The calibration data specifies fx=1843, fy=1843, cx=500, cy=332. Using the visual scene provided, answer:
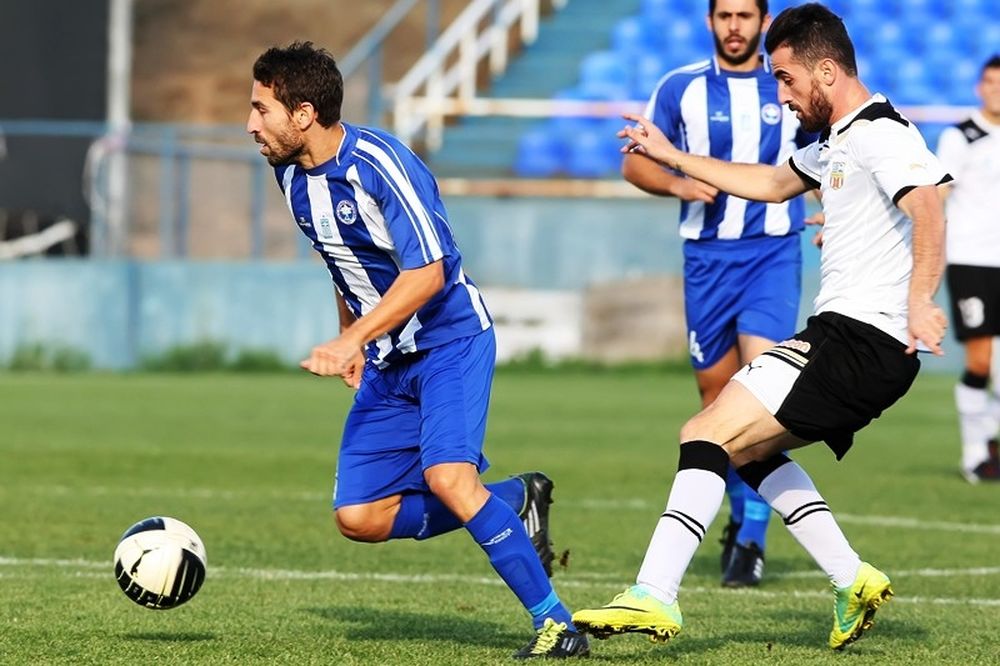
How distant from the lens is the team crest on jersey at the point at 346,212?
600 centimetres

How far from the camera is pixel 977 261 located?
A: 12.1 m

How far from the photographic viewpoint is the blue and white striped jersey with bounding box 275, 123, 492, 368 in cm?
587

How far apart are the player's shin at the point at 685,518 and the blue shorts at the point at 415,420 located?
26.0 inches

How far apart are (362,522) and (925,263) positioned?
6.96 ft

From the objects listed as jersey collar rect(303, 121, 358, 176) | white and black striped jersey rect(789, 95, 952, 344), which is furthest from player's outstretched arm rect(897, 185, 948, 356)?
jersey collar rect(303, 121, 358, 176)

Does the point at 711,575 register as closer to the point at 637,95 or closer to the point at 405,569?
the point at 405,569

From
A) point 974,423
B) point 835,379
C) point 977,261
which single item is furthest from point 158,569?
point 977,261

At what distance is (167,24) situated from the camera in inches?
1314

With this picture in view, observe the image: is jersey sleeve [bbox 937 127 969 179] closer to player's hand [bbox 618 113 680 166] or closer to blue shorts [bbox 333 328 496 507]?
player's hand [bbox 618 113 680 166]

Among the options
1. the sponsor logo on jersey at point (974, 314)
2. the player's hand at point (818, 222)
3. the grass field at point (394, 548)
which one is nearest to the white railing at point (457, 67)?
the grass field at point (394, 548)

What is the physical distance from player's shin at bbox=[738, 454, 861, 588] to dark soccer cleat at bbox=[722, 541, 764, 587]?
1.64 m

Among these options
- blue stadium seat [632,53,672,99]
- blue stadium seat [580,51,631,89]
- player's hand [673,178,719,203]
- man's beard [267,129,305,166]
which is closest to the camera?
man's beard [267,129,305,166]

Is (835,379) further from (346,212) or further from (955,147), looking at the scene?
(955,147)

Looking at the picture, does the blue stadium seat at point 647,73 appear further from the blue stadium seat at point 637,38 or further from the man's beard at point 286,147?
the man's beard at point 286,147
